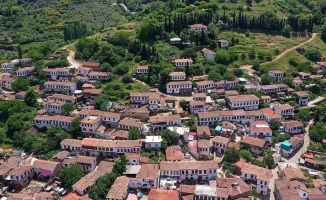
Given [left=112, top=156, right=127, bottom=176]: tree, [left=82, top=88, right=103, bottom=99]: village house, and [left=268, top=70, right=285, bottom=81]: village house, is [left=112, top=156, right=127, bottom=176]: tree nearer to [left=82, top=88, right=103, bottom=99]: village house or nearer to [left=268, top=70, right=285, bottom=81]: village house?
[left=82, top=88, right=103, bottom=99]: village house

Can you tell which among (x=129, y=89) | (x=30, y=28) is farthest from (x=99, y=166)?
(x=30, y=28)

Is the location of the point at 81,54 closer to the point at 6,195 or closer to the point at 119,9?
the point at 6,195

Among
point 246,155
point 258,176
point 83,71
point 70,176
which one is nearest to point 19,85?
point 83,71

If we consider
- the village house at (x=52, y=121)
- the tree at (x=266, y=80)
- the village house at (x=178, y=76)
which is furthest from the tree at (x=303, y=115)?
the village house at (x=52, y=121)

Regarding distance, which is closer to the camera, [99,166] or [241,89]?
[99,166]

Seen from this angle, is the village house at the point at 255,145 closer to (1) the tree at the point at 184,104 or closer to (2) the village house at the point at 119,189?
(1) the tree at the point at 184,104

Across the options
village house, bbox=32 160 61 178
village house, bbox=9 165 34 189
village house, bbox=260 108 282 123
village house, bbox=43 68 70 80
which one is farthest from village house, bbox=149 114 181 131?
village house, bbox=43 68 70 80
